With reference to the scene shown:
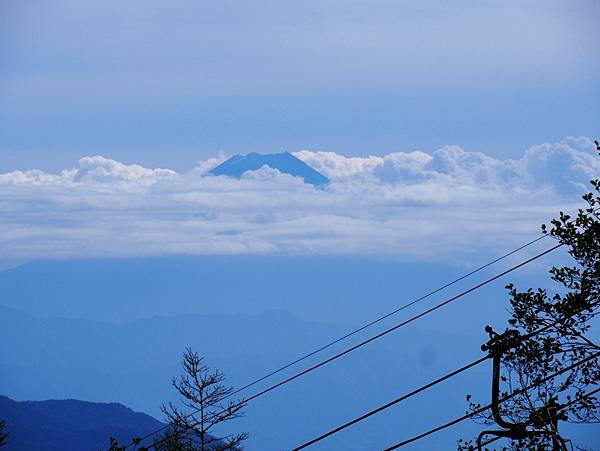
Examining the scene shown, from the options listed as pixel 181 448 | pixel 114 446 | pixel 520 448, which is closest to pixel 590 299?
pixel 520 448

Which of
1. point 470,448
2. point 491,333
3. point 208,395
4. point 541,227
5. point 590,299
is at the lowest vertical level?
point 470,448

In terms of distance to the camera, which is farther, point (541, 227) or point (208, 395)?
point (208, 395)

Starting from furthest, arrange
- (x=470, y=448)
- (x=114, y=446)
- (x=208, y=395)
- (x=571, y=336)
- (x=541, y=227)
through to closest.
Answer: (x=208, y=395)
(x=114, y=446)
(x=541, y=227)
(x=571, y=336)
(x=470, y=448)

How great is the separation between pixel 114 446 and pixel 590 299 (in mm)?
14408

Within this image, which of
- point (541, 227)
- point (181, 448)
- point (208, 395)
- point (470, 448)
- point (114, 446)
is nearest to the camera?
point (470, 448)

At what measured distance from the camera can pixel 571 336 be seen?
52.1 feet

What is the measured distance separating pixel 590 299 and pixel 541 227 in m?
1.52

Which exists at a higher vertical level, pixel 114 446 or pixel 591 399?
pixel 114 446

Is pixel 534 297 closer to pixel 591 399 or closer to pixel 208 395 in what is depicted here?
pixel 591 399

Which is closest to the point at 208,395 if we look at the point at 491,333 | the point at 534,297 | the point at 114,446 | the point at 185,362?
the point at 185,362

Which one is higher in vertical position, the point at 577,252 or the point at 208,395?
the point at 208,395

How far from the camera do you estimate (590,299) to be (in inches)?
642

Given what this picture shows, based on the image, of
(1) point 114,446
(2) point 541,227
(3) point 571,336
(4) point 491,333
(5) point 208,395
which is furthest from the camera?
(5) point 208,395

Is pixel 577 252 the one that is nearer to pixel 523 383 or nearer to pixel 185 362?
pixel 523 383
